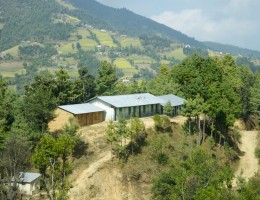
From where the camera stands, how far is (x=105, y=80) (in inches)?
2995

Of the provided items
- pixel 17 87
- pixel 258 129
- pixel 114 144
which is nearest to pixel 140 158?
pixel 114 144

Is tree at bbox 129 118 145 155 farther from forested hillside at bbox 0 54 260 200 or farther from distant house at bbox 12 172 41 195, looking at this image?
distant house at bbox 12 172 41 195

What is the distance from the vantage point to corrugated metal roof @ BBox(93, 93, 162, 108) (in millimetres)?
61547

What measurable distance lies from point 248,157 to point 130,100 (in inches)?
856

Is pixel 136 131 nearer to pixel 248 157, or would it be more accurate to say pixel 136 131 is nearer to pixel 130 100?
pixel 130 100

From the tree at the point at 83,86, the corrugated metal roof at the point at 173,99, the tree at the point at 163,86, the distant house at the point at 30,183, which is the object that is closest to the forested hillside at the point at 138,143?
the tree at the point at 83,86

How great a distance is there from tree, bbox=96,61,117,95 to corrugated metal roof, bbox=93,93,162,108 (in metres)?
Result: 10.4

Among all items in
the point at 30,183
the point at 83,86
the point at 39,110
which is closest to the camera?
the point at 30,183

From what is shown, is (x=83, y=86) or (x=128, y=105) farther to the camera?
(x=83, y=86)

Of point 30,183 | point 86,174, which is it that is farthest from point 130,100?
point 30,183

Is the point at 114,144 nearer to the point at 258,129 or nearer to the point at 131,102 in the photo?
the point at 131,102

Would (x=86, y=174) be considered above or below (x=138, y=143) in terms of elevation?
below

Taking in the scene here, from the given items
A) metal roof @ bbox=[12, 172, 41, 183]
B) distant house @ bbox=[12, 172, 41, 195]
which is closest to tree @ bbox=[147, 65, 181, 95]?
metal roof @ bbox=[12, 172, 41, 183]

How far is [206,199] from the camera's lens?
1289 inches
